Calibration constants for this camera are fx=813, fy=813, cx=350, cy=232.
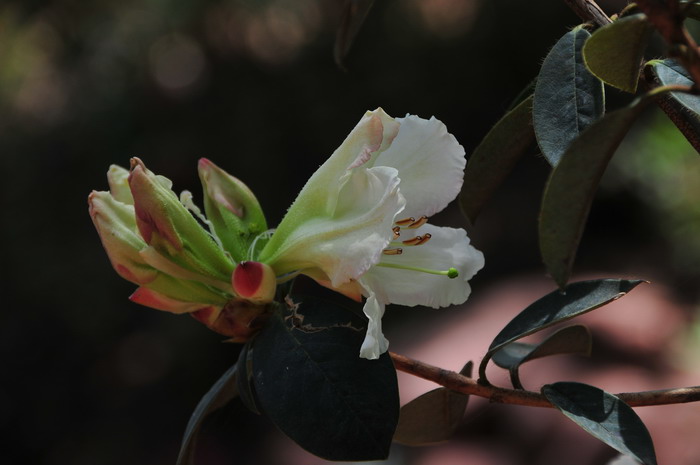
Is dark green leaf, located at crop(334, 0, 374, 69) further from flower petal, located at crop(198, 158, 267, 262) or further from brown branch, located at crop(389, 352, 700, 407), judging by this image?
brown branch, located at crop(389, 352, 700, 407)

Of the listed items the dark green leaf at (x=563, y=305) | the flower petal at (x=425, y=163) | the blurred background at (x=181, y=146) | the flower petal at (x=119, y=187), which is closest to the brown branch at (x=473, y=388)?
the dark green leaf at (x=563, y=305)

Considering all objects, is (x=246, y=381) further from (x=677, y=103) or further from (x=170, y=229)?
(x=677, y=103)

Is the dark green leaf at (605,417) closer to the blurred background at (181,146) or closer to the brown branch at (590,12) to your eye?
the brown branch at (590,12)

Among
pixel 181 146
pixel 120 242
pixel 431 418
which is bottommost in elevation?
pixel 181 146

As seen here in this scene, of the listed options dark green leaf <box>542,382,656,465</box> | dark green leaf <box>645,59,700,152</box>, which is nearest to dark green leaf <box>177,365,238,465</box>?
dark green leaf <box>542,382,656,465</box>

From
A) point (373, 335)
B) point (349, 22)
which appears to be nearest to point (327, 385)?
point (373, 335)

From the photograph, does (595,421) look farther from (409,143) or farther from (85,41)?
(85,41)
